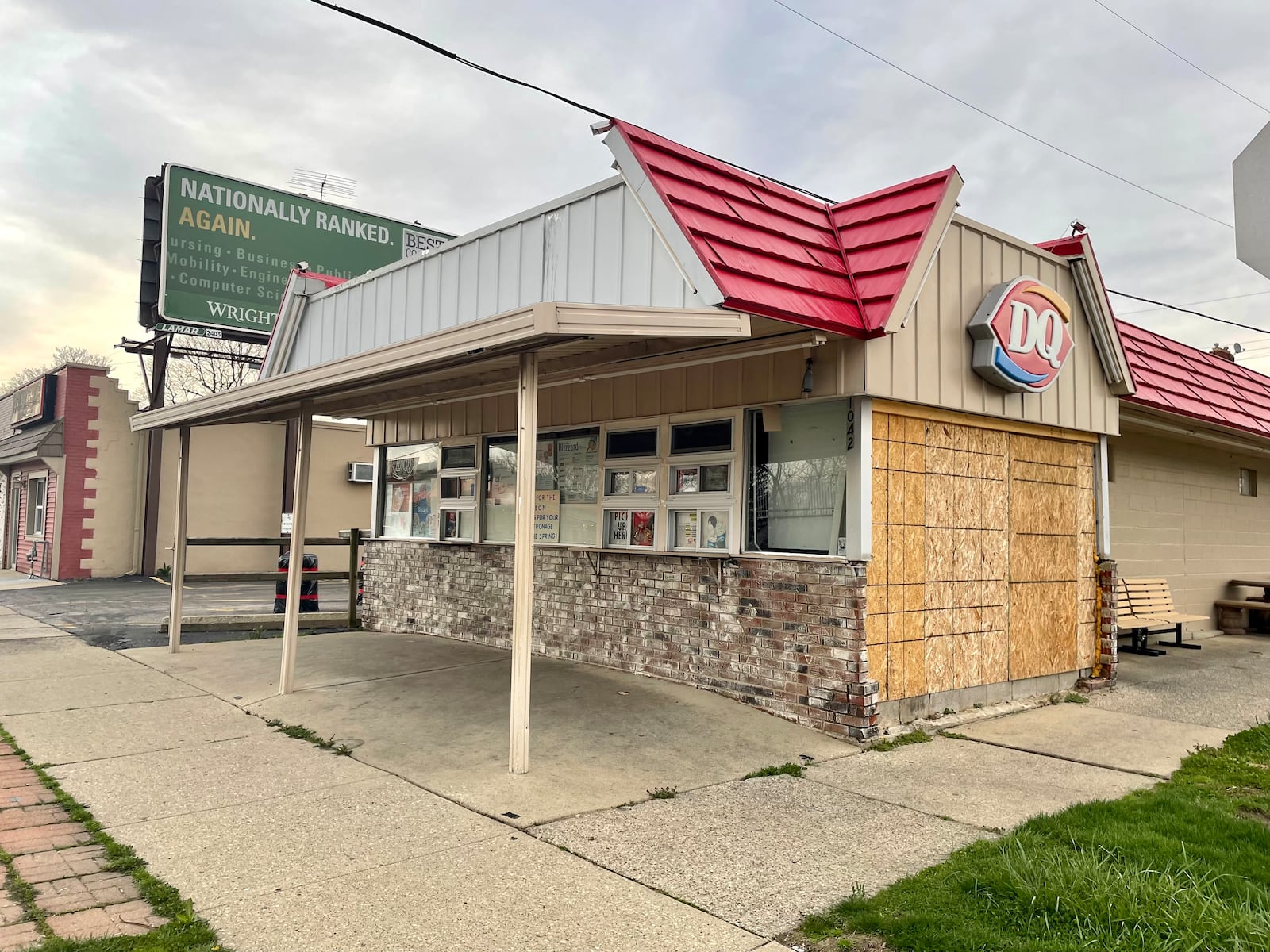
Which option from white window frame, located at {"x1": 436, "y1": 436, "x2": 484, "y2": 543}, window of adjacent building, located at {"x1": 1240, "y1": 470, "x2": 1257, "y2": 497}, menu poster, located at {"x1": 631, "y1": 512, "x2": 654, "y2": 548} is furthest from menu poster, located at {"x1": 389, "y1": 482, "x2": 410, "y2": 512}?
window of adjacent building, located at {"x1": 1240, "y1": 470, "x2": 1257, "y2": 497}

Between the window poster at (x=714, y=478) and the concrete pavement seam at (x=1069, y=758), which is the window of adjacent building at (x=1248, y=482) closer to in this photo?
the concrete pavement seam at (x=1069, y=758)

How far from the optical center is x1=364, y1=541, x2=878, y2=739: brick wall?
681cm

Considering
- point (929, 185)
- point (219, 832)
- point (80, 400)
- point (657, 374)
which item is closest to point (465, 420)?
point (657, 374)

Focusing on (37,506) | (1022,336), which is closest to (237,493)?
(37,506)

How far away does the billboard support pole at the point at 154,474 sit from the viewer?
21.4m

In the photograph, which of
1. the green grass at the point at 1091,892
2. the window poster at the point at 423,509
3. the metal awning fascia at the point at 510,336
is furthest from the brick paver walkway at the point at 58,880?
the window poster at the point at 423,509

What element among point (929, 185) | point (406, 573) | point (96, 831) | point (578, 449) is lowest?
point (96, 831)

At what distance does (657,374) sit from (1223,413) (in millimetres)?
8534

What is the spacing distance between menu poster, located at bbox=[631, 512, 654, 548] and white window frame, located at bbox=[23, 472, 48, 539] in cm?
1981

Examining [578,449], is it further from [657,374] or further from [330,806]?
[330,806]

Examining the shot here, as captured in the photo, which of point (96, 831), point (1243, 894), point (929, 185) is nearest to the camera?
point (1243, 894)

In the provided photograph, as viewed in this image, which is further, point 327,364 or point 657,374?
point 657,374

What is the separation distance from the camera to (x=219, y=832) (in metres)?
4.79

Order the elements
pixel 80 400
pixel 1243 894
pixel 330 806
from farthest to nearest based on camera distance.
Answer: pixel 80 400 → pixel 330 806 → pixel 1243 894
